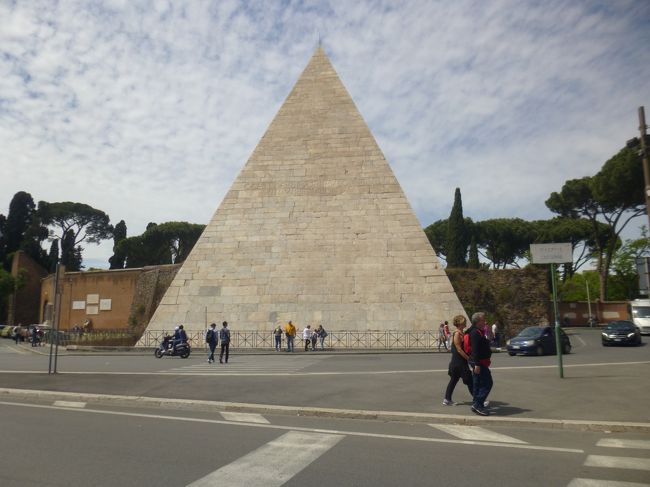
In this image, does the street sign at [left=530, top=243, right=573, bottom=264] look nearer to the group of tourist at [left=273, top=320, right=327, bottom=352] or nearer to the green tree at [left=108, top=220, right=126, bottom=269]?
the group of tourist at [left=273, top=320, right=327, bottom=352]

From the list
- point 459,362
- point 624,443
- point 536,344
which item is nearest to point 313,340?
point 536,344

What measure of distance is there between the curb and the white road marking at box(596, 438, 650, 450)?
0.47m

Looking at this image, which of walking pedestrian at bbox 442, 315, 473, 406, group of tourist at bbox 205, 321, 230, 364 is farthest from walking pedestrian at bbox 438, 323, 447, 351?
walking pedestrian at bbox 442, 315, 473, 406

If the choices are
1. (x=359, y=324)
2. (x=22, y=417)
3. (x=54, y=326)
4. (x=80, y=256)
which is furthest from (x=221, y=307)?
(x=80, y=256)

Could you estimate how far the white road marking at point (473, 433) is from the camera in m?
5.57

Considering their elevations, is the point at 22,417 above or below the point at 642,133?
below

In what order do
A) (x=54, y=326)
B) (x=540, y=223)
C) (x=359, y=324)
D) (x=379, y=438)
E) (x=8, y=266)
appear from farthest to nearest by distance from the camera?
(x=8, y=266) < (x=540, y=223) < (x=359, y=324) < (x=54, y=326) < (x=379, y=438)

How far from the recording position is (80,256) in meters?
54.2

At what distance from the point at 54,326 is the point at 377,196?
47.7 ft

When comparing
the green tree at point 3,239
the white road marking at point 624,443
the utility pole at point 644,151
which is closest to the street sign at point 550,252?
the utility pole at point 644,151

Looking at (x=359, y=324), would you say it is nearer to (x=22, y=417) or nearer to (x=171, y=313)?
(x=171, y=313)

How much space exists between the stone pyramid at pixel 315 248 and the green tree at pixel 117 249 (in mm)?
31580

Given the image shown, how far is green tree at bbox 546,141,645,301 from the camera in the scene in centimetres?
3044

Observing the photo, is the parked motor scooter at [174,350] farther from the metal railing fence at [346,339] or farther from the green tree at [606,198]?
the green tree at [606,198]
